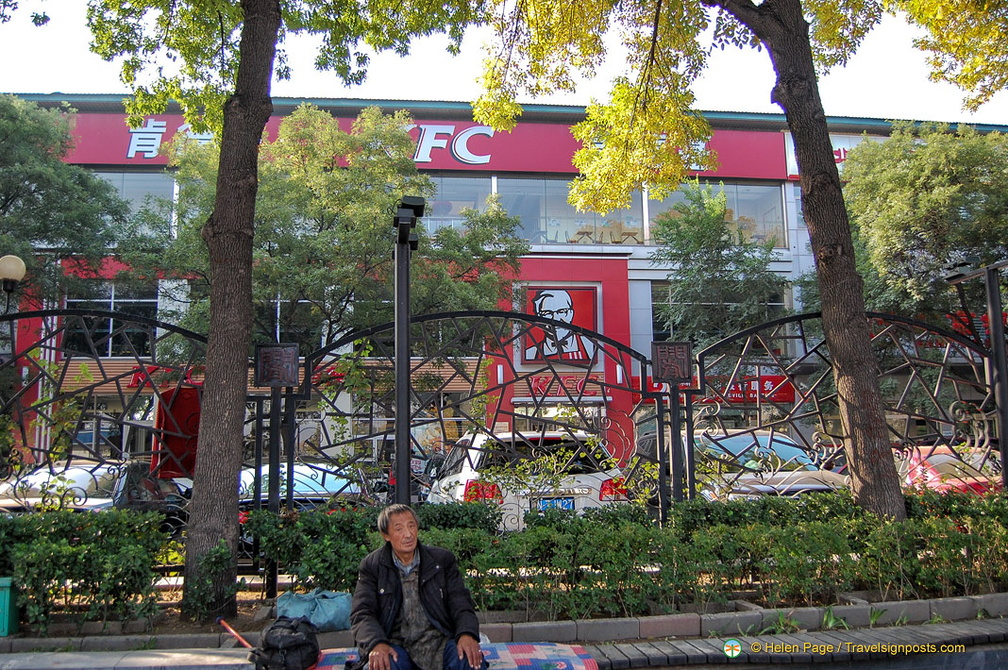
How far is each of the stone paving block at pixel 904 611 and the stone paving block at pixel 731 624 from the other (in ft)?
3.30

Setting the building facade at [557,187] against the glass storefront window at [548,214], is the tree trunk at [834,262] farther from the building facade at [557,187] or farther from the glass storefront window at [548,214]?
the glass storefront window at [548,214]

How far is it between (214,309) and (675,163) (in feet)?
20.6

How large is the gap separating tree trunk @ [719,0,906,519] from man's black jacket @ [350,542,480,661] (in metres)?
4.63

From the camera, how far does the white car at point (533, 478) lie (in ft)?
24.0

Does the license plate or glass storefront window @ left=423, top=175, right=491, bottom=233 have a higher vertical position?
glass storefront window @ left=423, top=175, right=491, bottom=233

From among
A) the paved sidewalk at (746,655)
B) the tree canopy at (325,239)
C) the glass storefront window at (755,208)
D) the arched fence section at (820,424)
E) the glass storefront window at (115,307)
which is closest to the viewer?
the paved sidewalk at (746,655)

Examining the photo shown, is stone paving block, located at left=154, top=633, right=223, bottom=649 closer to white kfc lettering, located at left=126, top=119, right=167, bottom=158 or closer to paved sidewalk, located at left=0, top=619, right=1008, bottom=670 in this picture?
paved sidewalk, located at left=0, top=619, right=1008, bottom=670

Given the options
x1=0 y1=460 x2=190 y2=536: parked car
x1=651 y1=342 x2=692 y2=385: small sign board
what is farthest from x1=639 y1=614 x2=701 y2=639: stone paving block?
x1=0 y1=460 x2=190 y2=536: parked car

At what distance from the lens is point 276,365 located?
7.07 meters

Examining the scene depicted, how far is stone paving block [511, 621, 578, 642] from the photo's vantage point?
5.44 meters

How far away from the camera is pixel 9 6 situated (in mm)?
7559

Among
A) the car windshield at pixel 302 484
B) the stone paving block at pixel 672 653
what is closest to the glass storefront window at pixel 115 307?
the car windshield at pixel 302 484

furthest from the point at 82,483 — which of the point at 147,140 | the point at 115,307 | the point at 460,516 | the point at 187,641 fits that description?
the point at 147,140

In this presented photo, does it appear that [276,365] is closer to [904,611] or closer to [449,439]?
[449,439]
